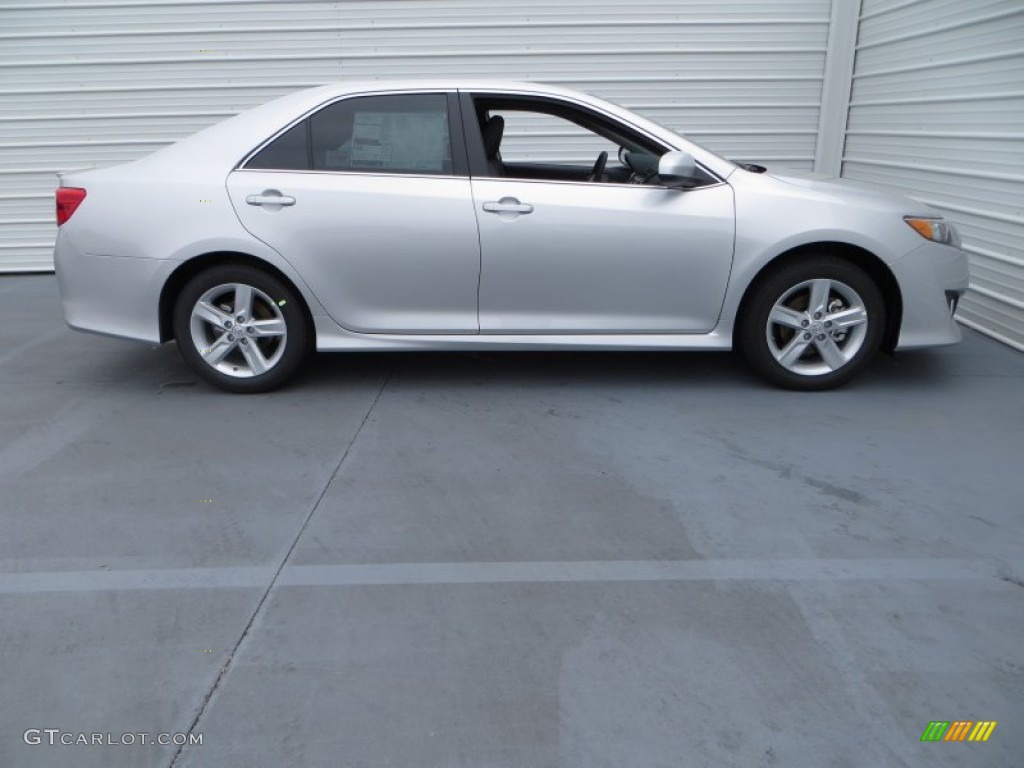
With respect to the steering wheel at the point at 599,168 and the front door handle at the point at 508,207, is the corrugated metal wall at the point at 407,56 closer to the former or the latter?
the steering wheel at the point at 599,168

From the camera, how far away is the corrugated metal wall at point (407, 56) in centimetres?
802

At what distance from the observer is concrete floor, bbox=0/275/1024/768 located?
248 cm

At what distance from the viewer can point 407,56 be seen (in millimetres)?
8086

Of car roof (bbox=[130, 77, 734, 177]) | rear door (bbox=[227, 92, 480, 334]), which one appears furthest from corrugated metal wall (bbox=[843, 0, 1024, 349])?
rear door (bbox=[227, 92, 480, 334])

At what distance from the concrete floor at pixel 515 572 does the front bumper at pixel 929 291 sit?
34 centimetres

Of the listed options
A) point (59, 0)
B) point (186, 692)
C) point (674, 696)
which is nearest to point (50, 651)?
point (186, 692)

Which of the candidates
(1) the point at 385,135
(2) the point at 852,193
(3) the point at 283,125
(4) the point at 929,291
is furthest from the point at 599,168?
(4) the point at 929,291

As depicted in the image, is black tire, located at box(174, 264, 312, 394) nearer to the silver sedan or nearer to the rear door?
the silver sedan

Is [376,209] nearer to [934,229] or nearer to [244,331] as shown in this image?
[244,331]

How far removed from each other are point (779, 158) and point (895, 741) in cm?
675

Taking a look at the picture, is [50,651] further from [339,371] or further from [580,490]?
[339,371]

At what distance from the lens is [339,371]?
5.57 m

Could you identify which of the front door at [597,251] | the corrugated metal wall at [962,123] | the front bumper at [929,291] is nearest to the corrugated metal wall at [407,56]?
the corrugated metal wall at [962,123]

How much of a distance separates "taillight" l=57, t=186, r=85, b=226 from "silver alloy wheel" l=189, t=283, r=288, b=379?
80 cm
